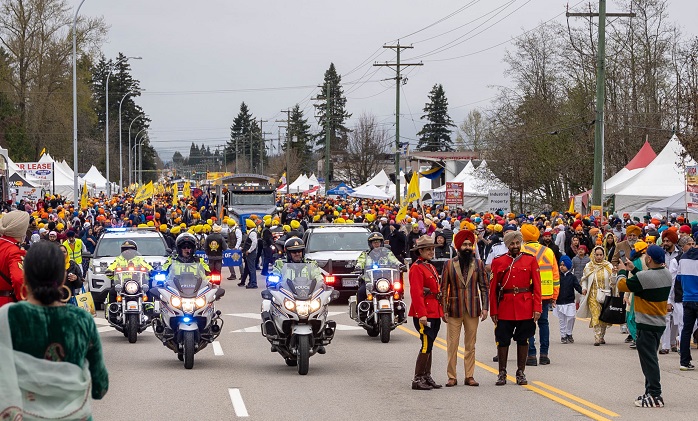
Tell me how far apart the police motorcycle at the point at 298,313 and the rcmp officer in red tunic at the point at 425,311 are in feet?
5.25

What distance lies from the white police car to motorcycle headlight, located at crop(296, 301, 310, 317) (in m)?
8.55

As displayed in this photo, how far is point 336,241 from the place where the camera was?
24.8m

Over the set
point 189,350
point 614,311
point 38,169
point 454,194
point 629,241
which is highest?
point 38,169

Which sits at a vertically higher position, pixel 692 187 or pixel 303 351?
pixel 692 187

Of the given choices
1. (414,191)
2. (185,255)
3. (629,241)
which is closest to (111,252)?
(185,255)

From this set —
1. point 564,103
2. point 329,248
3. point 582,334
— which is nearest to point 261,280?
point 329,248

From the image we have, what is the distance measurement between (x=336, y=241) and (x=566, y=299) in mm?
8876

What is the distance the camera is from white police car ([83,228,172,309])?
22219 millimetres

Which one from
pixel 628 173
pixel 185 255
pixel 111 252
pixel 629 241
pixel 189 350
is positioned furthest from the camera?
pixel 628 173

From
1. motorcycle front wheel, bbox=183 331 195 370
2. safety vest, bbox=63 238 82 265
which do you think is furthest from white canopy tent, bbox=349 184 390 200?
motorcycle front wheel, bbox=183 331 195 370

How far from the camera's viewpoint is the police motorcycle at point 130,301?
54.9ft

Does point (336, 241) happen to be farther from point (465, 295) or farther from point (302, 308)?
point (465, 295)

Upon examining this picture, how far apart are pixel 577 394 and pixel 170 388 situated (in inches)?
179

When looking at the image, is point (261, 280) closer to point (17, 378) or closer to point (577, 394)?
point (577, 394)
